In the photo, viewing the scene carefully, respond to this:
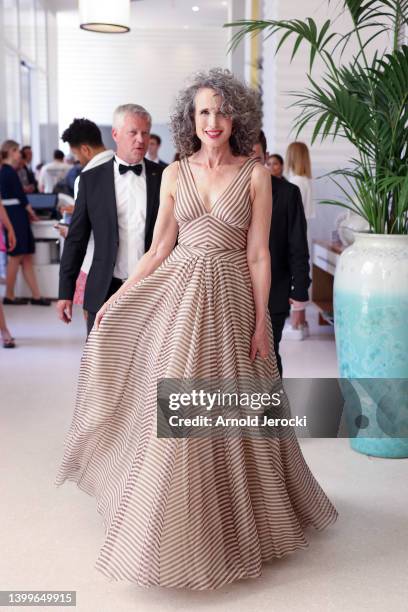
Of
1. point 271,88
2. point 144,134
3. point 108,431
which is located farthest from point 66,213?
point 108,431

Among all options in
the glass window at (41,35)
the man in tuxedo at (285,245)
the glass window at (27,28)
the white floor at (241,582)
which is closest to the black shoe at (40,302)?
the white floor at (241,582)

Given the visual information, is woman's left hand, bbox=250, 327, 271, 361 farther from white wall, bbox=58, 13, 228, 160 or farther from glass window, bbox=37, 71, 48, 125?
white wall, bbox=58, 13, 228, 160

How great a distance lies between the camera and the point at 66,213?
7.80m

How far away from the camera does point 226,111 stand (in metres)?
2.83

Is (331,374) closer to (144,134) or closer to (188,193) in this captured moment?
(144,134)

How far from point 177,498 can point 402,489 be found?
4.72ft

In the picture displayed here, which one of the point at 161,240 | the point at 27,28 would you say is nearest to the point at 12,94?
the point at 27,28

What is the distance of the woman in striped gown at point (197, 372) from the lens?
2.63 metres

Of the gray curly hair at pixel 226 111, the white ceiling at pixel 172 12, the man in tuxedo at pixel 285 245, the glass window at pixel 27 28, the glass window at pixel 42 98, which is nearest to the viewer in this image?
the gray curly hair at pixel 226 111

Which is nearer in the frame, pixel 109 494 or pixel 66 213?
pixel 109 494

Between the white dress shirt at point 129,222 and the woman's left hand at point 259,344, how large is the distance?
1.09m

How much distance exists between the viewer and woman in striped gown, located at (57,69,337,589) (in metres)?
2.63

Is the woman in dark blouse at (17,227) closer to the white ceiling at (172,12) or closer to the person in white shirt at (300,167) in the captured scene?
the person in white shirt at (300,167)

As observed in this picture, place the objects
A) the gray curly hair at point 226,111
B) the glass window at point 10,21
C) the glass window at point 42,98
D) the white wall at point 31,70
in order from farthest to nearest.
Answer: the glass window at point 42,98, the glass window at point 10,21, the white wall at point 31,70, the gray curly hair at point 226,111
